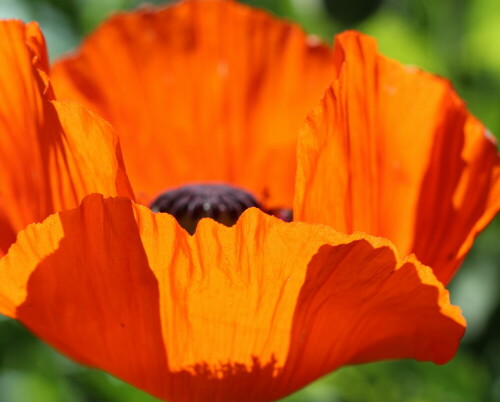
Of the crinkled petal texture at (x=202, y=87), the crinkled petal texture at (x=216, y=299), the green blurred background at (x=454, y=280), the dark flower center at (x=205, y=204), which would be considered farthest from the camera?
the green blurred background at (x=454, y=280)

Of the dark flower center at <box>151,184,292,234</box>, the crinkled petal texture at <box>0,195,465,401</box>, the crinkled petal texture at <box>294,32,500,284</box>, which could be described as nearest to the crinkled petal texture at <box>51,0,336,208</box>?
the dark flower center at <box>151,184,292,234</box>

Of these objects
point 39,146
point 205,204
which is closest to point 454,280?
point 205,204

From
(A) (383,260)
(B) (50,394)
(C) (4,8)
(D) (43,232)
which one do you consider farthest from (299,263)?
(C) (4,8)

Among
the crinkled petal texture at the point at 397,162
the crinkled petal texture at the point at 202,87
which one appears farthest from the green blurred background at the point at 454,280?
the crinkled petal texture at the point at 397,162

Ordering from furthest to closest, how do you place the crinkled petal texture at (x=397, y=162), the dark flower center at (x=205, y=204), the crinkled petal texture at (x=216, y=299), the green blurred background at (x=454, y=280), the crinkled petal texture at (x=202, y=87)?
the green blurred background at (x=454, y=280), the crinkled petal texture at (x=202, y=87), the dark flower center at (x=205, y=204), the crinkled petal texture at (x=397, y=162), the crinkled petal texture at (x=216, y=299)

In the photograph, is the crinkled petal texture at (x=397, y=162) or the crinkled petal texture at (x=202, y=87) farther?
the crinkled petal texture at (x=202, y=87)

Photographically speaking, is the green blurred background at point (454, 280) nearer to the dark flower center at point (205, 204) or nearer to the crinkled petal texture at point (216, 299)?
the dark flower center at point (205, 204)
